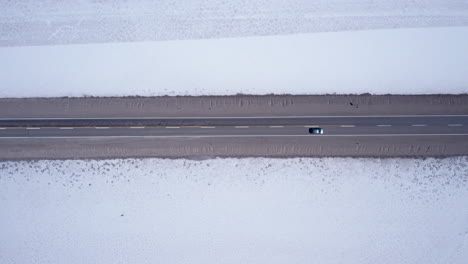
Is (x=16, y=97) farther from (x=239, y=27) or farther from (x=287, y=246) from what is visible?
(x=287, y=246)

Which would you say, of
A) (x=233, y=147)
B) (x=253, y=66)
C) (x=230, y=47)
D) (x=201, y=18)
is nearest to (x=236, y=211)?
(x=233, y=147)

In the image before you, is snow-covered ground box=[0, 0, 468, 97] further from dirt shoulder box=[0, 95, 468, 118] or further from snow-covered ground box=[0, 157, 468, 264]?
snow-covered ground box=[0, 157, 468, 264]

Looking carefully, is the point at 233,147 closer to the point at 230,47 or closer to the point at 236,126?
the point at 236,126

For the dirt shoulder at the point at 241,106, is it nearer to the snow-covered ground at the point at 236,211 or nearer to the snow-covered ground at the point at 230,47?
the snow-covered ground at the point at 230,47

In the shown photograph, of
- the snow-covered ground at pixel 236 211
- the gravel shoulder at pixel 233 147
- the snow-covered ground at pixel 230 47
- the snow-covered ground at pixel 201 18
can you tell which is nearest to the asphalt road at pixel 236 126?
the gravel shoulder at pixel 233 147

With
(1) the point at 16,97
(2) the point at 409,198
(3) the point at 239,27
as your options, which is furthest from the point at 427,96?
(1) the point at 16,97

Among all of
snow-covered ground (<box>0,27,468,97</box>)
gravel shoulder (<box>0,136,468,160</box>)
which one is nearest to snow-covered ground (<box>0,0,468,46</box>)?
snow-covered ground (<box>0,27,468,97</box>)
